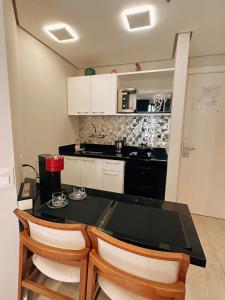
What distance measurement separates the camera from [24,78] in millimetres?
1949

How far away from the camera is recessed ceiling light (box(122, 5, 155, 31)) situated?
1507mm

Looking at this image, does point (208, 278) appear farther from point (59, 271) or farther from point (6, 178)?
point (6, 178)

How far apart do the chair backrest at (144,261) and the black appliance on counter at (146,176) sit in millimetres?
1655

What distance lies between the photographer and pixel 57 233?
0.84 meters

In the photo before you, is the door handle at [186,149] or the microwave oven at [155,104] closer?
the microwave oven at [155,104]

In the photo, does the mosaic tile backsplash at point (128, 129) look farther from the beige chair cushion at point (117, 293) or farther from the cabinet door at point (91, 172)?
the beige chair cushion at point (117, 293)

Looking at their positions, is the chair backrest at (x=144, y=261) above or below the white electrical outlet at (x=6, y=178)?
below

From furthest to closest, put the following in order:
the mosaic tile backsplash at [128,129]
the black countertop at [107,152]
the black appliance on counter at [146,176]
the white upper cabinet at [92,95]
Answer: the mosaic tile backsplash at [128,129] < the white upper cabinet at [92,95] < the black countertop at [107,152] < the black appliance on counter at [146,176]

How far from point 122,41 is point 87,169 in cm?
193

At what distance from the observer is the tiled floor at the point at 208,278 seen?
1358mm

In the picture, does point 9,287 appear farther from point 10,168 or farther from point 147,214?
point 147,214

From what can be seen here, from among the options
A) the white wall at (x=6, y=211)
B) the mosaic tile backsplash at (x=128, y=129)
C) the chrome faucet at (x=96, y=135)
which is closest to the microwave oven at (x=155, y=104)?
the mosaic tile backsplash at (x=128, y=129)

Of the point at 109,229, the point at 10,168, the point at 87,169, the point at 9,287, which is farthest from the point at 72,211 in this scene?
the point at 87,169

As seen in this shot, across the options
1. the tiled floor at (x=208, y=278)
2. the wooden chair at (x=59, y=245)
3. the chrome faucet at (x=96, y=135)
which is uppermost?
the chrome faucet at (x=96, y=135)
